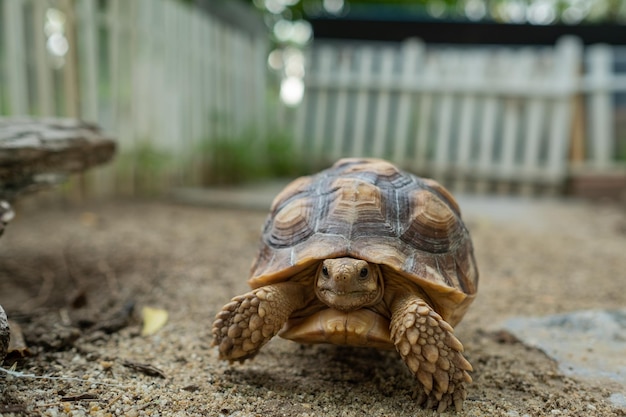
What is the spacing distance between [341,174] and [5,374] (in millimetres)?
1281

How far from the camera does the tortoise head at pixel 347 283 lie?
174 centimetres

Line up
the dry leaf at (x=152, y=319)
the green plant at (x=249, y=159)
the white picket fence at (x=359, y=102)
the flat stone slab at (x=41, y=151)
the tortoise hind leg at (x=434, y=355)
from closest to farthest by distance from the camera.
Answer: the tortoise hind leg at (x=434, y=355) < the dry leaf at (x=152, y=319) < the flat stone slab at (x=41, y=151) < the white picket fence at (x=359, y=102) < the green plant at (x=249, y=159)

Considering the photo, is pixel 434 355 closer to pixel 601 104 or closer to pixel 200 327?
pixel 200 327

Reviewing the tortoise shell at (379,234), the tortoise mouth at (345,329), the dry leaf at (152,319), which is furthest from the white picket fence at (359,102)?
the tortoise mouth at (345,329)

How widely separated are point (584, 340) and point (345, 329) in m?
1.18

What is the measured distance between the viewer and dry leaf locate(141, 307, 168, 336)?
2.40 m

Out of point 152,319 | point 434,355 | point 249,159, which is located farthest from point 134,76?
point 434,355

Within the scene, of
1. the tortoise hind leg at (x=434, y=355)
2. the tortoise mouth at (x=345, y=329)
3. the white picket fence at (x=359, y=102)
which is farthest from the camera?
the white picket fence at (x=359, y=102)

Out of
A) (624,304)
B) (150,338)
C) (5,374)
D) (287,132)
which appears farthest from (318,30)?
(5,374)

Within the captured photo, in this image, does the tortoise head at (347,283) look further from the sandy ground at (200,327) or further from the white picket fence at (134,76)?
the white picket fence at (134,76)

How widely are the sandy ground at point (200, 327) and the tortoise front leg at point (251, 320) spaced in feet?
0.40

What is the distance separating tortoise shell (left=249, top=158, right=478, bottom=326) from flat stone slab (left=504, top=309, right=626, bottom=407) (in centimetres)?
49

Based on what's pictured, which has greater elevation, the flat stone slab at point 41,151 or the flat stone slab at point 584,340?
the flat stone slab at point 41,151

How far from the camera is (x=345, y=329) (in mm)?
1779
